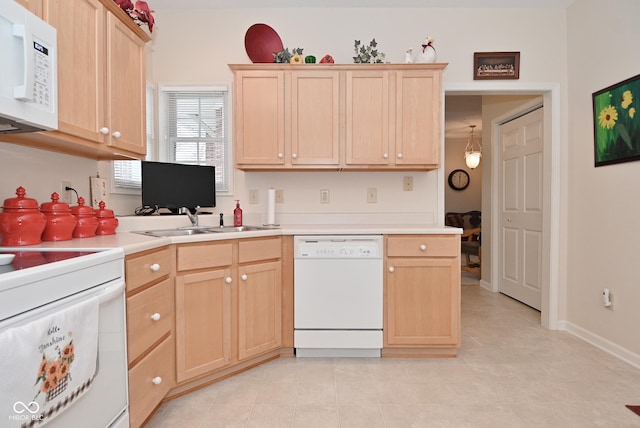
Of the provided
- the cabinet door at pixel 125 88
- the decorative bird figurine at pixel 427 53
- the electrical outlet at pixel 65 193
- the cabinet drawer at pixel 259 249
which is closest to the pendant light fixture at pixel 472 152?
the decorative bird figurine at pixel 427 53

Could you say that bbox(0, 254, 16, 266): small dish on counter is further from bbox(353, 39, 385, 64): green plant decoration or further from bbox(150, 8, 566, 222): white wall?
bbox(353, 39, 385, 64): green plant decoration

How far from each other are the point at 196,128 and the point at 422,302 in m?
2.31

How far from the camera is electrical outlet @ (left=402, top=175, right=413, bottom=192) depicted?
9.96 feet

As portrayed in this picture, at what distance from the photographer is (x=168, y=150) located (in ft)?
9.84

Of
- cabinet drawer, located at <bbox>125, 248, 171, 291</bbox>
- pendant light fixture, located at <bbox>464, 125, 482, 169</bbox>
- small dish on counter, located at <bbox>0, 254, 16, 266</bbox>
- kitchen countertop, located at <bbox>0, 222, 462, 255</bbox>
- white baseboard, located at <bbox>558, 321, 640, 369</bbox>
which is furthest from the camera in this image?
pendant light fixture, located at <bbox>464, 125, 482, 169</bbox>

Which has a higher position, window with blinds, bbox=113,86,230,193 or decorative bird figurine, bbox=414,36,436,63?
decorative bird figurine, bbox=414,36,436,63

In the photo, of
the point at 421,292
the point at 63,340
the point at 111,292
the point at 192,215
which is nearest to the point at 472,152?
the point at 421,292

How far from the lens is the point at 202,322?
6.64 ft

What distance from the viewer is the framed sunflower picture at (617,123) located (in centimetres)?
230

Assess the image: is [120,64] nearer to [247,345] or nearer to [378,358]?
[247,345]

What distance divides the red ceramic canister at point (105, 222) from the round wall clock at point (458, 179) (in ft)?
24.8

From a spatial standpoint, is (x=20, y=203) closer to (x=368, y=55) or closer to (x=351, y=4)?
(x=368, y=55)

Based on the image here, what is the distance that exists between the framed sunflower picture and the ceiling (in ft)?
3.15

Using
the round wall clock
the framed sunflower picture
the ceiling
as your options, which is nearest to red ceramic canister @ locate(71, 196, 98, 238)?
the ceiling
